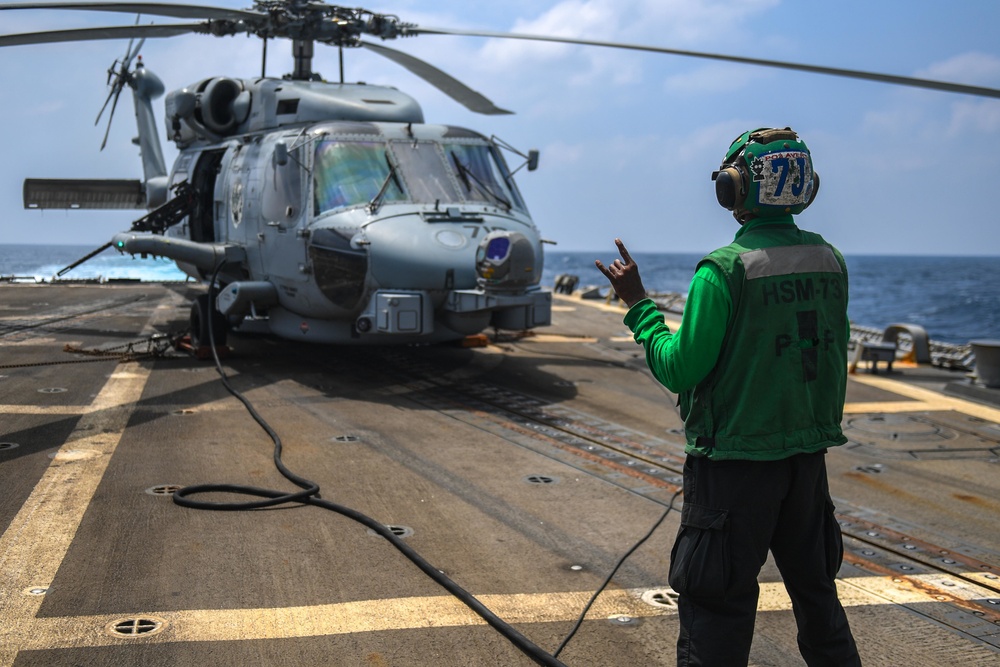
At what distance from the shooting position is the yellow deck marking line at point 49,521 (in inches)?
167

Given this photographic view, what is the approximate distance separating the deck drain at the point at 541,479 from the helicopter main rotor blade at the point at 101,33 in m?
6.27

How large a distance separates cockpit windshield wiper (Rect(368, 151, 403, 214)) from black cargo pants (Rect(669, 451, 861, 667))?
7.46 m

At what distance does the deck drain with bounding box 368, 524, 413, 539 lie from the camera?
5590mm

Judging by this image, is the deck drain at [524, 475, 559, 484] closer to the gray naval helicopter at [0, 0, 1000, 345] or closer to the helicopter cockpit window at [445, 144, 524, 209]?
the gray naval helicopter at [0, 0, 1000, 345]

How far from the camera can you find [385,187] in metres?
10.5

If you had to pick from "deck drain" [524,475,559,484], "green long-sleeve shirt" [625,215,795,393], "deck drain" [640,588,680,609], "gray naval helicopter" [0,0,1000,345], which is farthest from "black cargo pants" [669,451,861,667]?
"gray naval helicopter" [0,0,1000,345]

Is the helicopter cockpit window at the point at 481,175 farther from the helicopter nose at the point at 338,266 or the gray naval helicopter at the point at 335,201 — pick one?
the helicopter nose at the point at 338,266

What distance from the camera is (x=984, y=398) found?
35.5 feet

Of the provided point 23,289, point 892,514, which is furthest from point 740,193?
point 23,289

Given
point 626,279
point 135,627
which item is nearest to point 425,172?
point 135,627

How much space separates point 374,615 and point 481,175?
24.8 feet

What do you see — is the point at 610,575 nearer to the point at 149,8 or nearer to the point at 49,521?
the point at 49,521

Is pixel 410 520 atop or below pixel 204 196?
below

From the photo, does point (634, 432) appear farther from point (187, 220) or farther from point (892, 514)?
point (187, 220)
